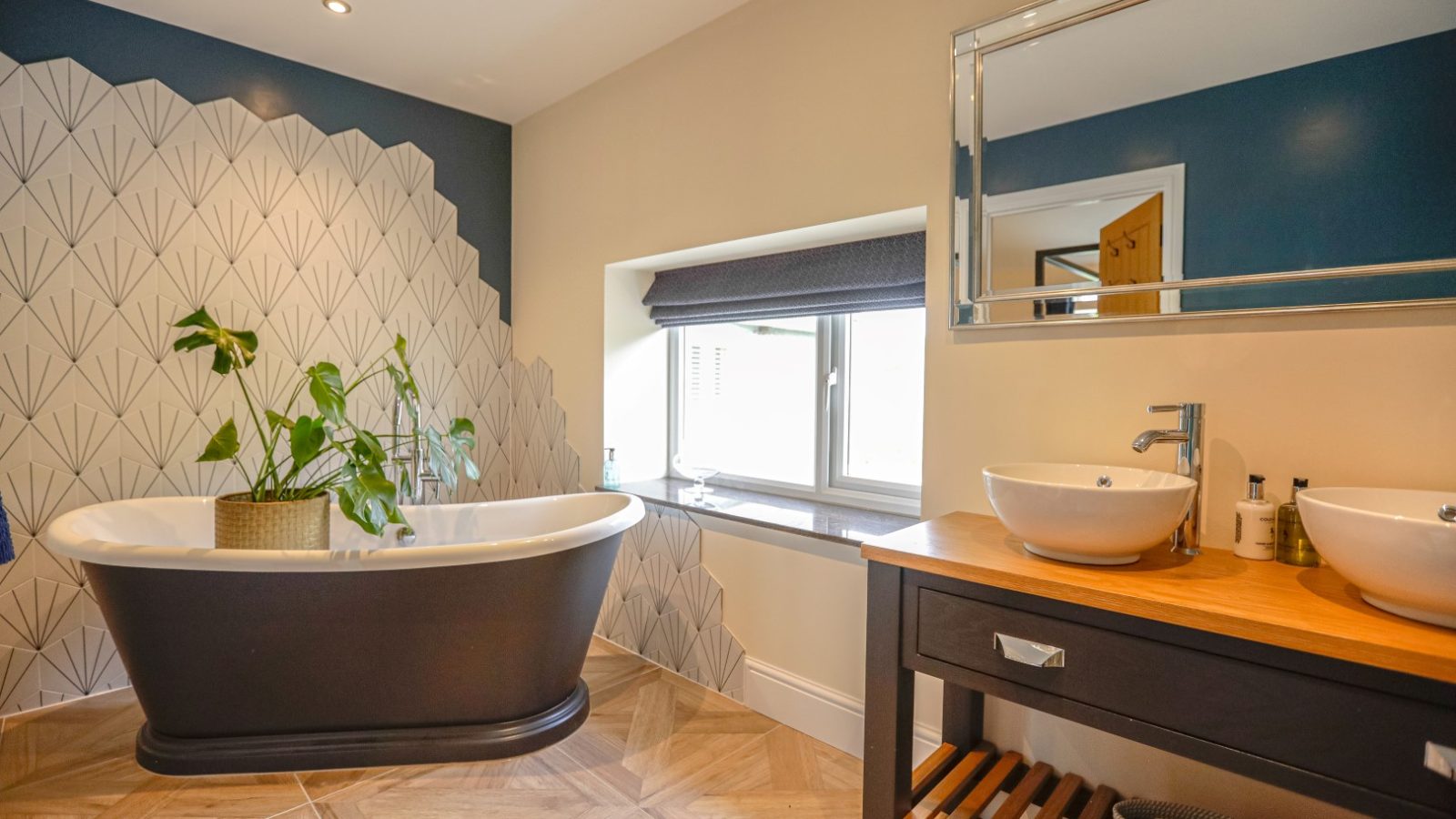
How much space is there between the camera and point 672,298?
2955mm

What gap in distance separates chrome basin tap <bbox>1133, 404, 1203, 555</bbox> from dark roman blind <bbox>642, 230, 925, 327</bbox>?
0.86m

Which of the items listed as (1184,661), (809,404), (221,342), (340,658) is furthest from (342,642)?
(1184,661)

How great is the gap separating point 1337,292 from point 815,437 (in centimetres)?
154

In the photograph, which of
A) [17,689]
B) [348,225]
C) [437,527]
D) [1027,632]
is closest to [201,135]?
[348,225]

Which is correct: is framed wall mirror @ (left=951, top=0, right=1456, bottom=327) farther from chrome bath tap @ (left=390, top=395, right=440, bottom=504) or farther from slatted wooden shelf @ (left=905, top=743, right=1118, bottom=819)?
chrome bath tap @ (left=390, top=395, right=440, bottom=504)

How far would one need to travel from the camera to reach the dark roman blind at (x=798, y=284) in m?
2.21

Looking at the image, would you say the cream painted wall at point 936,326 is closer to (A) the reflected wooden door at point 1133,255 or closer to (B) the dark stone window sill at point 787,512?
(A) the reflected wooden door at point 1133,255

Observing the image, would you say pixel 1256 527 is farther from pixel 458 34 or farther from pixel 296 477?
pixel 458 34

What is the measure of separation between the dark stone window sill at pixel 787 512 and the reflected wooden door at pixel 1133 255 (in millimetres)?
868

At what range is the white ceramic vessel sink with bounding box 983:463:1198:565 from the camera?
1219 millimetres

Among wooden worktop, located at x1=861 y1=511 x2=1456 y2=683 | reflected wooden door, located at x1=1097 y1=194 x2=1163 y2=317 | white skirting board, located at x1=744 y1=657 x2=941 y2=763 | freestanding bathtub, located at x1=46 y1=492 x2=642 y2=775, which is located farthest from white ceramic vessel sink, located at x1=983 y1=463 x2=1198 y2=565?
freestanding bathtub, located at x1=46 y1=492 x2=642 y2=775

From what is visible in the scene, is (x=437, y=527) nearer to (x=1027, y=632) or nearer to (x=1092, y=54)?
(x=1027, y=632)

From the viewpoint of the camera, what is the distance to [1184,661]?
110cm

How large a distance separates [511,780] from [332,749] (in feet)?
1.65
